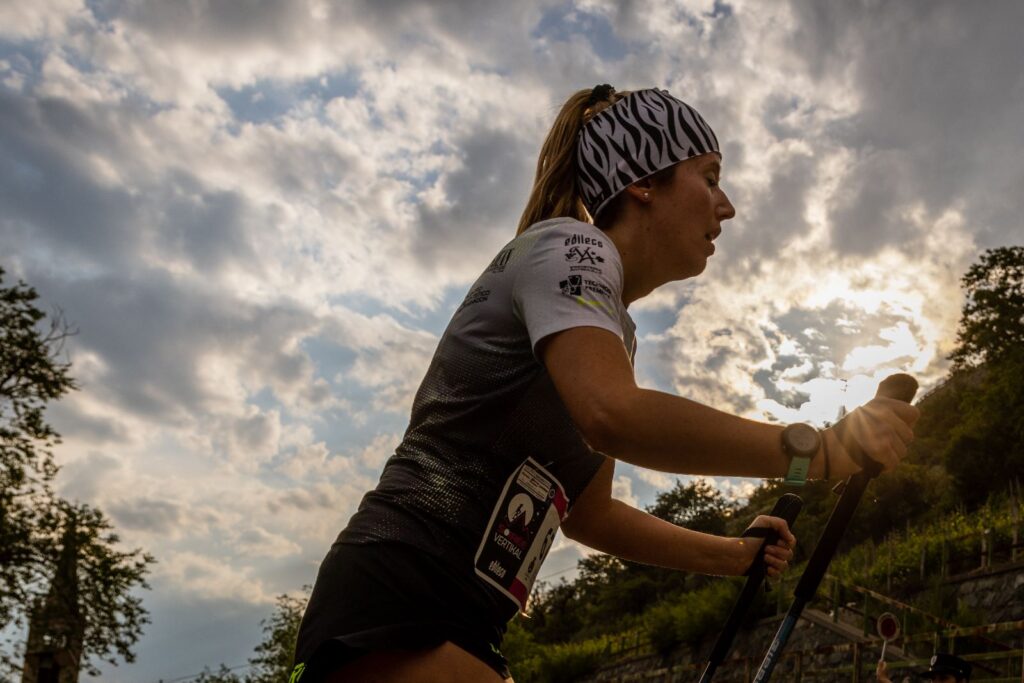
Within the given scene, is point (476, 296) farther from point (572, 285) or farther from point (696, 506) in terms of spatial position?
point (696, 506)

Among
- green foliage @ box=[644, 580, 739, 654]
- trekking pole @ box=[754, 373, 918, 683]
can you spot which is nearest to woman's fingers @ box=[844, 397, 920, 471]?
trekking pole @ box=[754, 373, 918, 683]

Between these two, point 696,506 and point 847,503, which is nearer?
point 847,503

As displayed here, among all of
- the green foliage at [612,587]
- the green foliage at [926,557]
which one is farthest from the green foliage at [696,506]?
the green foliage at [926,557]

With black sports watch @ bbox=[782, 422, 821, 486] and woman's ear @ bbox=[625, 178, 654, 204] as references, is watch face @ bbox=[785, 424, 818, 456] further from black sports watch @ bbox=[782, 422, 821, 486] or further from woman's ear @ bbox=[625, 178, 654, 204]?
woman's ear @ bbox=[625, 178, 654, 204]

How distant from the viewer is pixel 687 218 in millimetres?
2473

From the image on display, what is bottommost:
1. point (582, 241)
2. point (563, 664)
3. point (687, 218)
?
point (582, 241)

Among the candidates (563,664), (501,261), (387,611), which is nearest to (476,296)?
(501,261)

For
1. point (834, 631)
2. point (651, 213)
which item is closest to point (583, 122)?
point (651, 213)

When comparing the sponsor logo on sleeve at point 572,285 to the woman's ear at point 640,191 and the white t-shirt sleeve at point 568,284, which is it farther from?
the woman's ear at point 640,191

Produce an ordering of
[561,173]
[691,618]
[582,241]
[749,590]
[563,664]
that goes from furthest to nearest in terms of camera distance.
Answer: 1. [563,664]
2. [691,618]
3. [749,590]
4. [561,173]
5. [582,241]

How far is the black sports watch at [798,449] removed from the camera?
1.96m

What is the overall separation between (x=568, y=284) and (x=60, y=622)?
33070 mm

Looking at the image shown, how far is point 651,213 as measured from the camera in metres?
2.47

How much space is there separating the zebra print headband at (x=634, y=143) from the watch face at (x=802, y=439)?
80 cm
